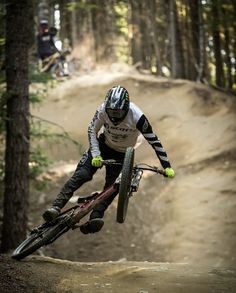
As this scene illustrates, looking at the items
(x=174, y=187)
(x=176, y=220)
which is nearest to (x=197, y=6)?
(x=174, y=187)

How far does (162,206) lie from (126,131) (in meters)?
6.76

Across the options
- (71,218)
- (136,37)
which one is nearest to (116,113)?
(71,218)

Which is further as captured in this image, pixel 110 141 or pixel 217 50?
pixel 217 50

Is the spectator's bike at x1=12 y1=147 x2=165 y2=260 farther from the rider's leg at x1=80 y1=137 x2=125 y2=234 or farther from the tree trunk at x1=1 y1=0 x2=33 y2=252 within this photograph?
the tree trunk at x1=1 y1=0 x2=33 y2=252

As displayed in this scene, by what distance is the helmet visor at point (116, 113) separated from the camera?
248 inches

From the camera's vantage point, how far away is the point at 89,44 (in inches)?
853

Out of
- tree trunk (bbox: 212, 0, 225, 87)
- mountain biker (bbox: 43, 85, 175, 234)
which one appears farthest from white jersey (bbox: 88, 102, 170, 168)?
tree trunk (bbox: 212, 0, 225, 87)

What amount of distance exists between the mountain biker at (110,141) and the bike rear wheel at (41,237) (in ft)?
0.56

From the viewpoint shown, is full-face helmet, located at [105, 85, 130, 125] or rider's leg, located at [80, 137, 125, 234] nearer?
full-face helmet, located at [105, 85, 130, 125]

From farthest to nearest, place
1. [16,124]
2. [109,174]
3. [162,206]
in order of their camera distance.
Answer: [162,206] → [16,124] → [109,174]

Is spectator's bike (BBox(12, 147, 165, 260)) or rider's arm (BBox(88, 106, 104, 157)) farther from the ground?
rider's arm (BBox(88, 106, 104, 157))

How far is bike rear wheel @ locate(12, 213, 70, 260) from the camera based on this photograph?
6.46 meters

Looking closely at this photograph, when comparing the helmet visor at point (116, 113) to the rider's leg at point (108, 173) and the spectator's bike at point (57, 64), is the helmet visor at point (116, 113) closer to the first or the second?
the rider's leg at point (108, 173)

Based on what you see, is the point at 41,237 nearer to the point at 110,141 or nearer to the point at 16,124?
the point at 110,141
